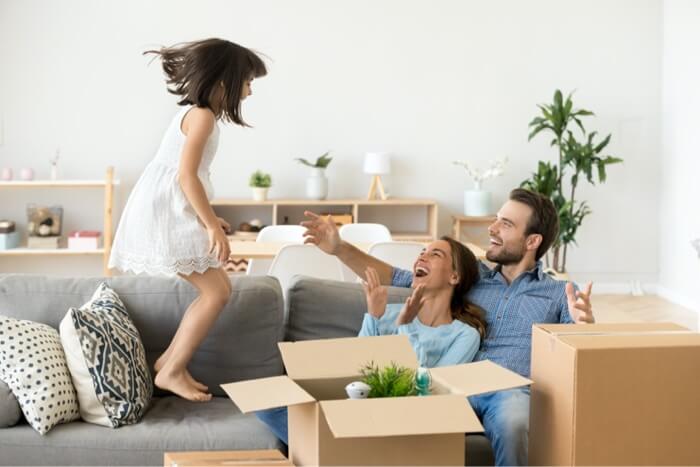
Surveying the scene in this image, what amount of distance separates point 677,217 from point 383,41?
2.60m

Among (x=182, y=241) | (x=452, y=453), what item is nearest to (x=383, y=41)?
(x=182, y=241)

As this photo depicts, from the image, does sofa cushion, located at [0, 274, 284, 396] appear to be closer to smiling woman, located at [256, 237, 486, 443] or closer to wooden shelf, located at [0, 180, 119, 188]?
smiling woman, located at [256, 237, 486, 443]

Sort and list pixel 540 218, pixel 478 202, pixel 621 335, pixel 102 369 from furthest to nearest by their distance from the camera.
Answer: pixel 478 202 → pixel 540 218 → pixel 102 369 → pixel 621 335

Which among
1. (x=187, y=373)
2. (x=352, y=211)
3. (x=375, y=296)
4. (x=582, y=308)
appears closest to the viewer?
(x=582, y=308)

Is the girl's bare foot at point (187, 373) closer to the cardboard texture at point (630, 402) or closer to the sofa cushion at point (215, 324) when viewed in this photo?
the sofa cushion at point (215, 324)

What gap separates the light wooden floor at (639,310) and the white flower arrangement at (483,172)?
1213 mm

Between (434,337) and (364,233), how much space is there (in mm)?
2753

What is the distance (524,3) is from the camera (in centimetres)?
734

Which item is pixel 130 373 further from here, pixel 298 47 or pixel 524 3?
pixel 524 3

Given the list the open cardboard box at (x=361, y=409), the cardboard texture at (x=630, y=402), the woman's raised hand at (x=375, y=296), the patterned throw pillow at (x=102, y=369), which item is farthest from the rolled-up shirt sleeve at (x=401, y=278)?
the cardboard texture at (x=630, y=402)

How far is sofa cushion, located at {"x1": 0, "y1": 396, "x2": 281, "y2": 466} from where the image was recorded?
2.54 meters

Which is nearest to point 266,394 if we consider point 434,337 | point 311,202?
point 434,337

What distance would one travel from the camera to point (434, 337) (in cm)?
283

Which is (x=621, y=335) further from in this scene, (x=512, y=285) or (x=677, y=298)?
(x=677, y=298)
